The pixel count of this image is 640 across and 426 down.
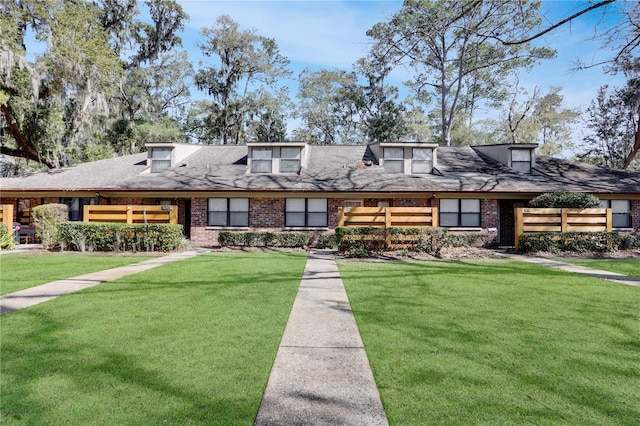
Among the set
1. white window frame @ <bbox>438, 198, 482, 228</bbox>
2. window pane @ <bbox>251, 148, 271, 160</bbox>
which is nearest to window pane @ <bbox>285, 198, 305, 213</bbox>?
window pane @ <bbox>251, 148, 271, 160</bbox>

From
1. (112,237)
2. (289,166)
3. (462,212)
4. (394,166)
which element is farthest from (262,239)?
(462,212)

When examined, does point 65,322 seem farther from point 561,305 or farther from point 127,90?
point 127,90

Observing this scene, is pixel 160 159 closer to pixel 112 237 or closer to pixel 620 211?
pixel 112 237

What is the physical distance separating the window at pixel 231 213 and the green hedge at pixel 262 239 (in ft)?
4.97

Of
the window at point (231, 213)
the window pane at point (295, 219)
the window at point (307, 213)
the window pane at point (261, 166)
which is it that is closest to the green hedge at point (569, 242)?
the window at point (307, 213)

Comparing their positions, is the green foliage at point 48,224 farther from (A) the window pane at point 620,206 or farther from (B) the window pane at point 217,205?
(A) the window pane at point 620,206

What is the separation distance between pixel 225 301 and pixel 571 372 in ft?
15.0

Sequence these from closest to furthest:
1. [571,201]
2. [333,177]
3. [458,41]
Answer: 1. [571,201]
2. [333,177]
3. [458,41]

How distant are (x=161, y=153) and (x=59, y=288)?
1386cm

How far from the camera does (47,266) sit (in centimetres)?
925

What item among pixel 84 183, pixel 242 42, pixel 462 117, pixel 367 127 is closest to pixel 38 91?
pixel 84 183

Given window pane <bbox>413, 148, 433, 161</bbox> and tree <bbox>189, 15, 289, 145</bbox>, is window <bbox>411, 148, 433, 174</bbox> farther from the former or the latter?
tree <bbox>189, 15, 289, 145</bbox>

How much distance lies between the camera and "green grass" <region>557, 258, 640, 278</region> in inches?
358

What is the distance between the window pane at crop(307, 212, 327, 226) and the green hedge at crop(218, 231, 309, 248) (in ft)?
4.70
